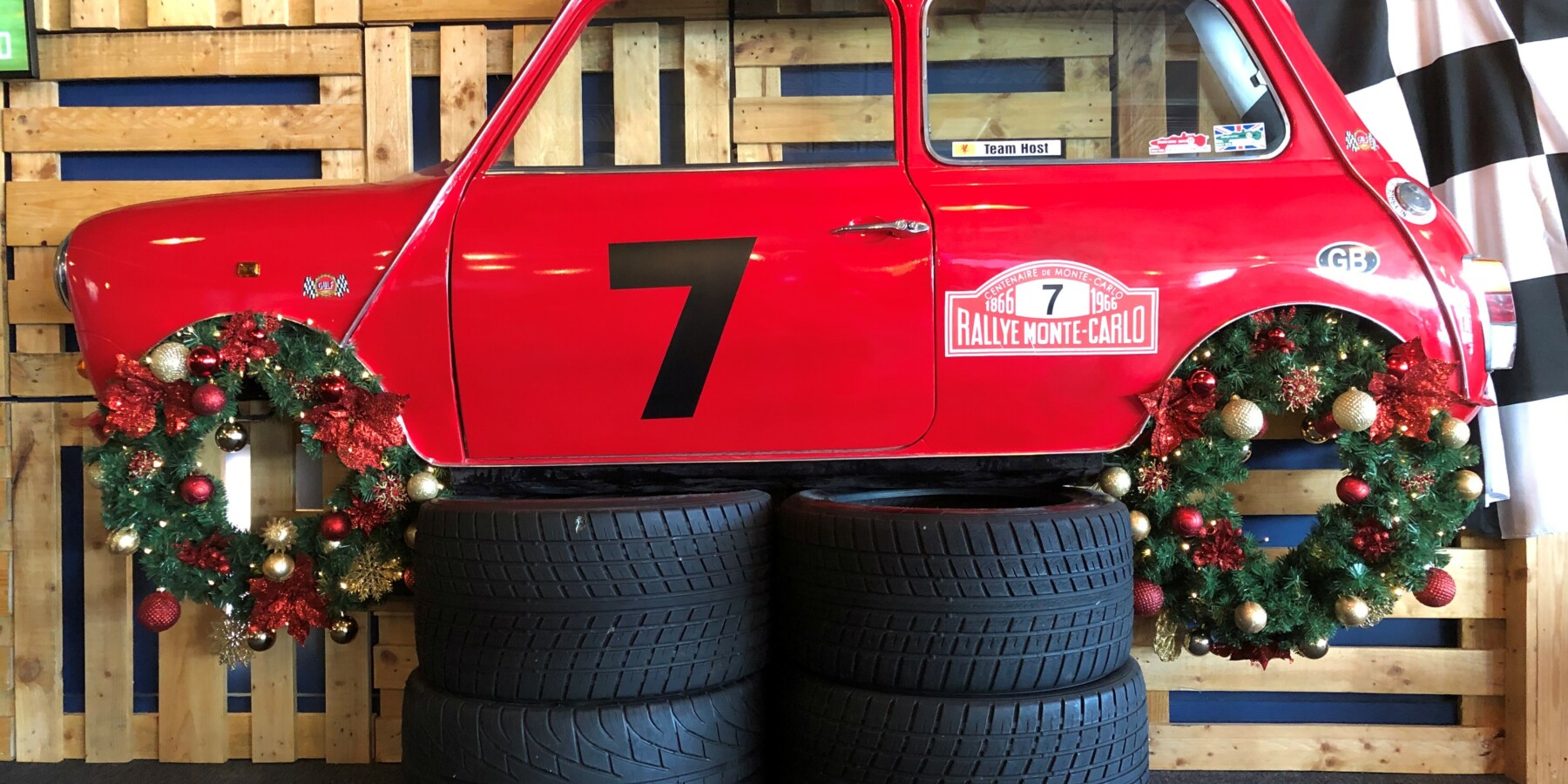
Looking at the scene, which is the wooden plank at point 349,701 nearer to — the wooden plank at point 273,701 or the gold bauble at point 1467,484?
the wooden plank at point 273,701

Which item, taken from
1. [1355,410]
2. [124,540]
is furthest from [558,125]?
[1355,410]

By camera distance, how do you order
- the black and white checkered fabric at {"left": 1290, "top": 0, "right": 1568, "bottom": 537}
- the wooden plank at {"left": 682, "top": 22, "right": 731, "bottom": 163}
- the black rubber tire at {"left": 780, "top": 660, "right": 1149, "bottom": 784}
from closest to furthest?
the black rubber tire at {"left": 780, "top": 660, "right": 1149, "bottom": 784}, the wooden plank at {"left": 682, "top": 22, "right": 731, "bottom": 163}, the black and white checkered fabric at {"left": 1290, "top": 0, "right": 1568, "bottom": 537}

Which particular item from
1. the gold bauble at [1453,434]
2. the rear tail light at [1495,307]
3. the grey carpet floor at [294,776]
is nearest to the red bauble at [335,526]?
the grey carpet floor at [294,776]

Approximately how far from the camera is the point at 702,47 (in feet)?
7.56

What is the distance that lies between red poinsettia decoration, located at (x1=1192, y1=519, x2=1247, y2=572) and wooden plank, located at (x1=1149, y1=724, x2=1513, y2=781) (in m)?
0.77

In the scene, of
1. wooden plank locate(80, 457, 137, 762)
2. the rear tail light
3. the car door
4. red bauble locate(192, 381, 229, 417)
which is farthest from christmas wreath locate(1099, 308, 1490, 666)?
wooden plank locate(80, 457, 137, 762)

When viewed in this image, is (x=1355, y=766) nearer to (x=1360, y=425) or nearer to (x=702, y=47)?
(x=1360, y=425)

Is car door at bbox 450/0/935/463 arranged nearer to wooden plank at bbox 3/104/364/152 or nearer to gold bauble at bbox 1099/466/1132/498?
gold bauble at bbox 1099/466/1132/498

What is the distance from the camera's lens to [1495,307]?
1.97 m

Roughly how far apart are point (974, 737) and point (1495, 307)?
1471 mm

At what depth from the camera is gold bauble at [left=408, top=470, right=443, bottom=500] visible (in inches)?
77.7

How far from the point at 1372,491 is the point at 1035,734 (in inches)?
38.4

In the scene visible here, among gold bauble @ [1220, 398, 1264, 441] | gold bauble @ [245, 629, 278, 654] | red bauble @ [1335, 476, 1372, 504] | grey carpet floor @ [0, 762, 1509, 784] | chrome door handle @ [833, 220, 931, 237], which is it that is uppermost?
chrome door handle @ [833, 220, 931, 237]

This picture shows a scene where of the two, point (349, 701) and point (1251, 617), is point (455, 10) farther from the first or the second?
point (1251, 617)
